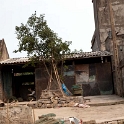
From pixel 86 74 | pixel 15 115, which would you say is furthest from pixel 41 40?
pixel 15 115

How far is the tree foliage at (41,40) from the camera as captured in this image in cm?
1441

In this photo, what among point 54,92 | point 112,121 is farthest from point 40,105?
point 112,121

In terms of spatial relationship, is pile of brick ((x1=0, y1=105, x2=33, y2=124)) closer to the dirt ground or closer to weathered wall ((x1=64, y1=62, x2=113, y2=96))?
the dirt ground

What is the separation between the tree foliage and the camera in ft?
47.3

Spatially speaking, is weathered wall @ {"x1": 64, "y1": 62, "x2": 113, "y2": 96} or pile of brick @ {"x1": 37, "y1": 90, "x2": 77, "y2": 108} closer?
pile of brick @ {"x1": 37, "y1": 90, "x2": 77, "y2": 108}

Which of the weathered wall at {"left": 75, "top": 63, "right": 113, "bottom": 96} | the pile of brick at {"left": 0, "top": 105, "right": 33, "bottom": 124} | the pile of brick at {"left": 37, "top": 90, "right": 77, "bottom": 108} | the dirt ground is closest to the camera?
the pile of brick at {"left": 0, "top": 105, "right": 33, "bottom": 124}

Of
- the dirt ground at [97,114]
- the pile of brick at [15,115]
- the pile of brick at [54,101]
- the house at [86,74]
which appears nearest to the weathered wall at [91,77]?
the house at [86,74]

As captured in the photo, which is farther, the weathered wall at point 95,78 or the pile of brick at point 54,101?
the weathered wall at point 95,78

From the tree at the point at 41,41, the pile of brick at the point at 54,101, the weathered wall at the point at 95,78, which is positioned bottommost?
the pile of brick at the point at 54,101

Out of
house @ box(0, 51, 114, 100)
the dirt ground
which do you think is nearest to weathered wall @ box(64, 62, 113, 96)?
house @ box(0, 51, 114, 100)

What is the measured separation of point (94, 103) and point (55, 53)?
4.16 meters

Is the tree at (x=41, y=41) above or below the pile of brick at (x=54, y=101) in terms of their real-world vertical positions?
above

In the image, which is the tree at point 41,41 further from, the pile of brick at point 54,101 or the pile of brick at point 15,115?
the pile of brick at point 15,115

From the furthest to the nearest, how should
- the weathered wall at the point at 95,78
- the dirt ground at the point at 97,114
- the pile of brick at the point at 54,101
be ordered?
the weathered wall at the point at 95,78 → the pile of brick at the point at 54,101 → the dirt ground at the point at 97,114
